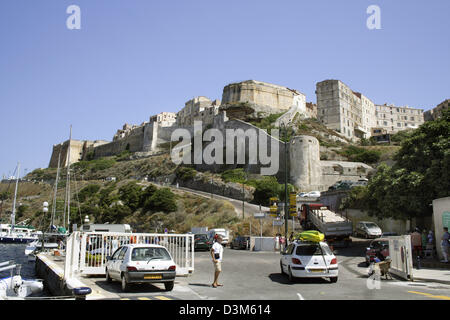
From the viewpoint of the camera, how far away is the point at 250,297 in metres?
9.30

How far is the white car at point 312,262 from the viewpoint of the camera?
470 inches

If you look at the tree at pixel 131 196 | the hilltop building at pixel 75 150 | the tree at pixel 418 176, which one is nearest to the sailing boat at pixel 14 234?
the tree at pixel 131 196

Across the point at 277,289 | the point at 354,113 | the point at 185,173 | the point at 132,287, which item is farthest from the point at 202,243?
the point at 354,113

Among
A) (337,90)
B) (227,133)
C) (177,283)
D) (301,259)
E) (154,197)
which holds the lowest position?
(177,283)

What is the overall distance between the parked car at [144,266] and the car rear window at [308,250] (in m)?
4.40

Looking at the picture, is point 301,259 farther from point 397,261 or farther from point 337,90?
point 337,90

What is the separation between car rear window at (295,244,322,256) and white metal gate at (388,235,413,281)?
307 cm

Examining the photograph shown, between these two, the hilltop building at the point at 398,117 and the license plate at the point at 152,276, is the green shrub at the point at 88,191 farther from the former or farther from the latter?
the hilltop building at the point at 398,117

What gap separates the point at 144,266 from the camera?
33.2 ft

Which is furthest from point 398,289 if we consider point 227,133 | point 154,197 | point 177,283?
point 227,133

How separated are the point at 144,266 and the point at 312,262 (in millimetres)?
5393

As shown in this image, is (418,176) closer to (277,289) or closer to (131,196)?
(277,289)

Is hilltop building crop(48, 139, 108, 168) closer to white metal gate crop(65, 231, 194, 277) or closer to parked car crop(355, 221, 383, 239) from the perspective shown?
parked car crop(355, 221, 383, 239)

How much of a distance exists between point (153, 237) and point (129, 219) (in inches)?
1943
